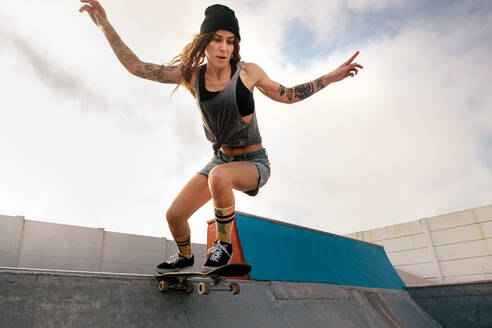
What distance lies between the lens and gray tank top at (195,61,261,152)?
233cm

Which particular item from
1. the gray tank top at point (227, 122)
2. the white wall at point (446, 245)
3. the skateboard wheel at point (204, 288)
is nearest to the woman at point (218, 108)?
the gray tank top at point (227, 122)

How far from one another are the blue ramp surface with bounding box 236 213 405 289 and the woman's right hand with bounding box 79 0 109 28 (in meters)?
2.68

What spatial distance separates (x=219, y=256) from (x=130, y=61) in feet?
5.44

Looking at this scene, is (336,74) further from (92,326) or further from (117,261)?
(117,261)

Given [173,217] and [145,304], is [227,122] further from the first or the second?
[145,304]

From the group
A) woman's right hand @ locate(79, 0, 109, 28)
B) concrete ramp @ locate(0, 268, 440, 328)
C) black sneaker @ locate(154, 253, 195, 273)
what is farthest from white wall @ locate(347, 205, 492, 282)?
woman's right hand @ locate(79, 0, 109, 28)

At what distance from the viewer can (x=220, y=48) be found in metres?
2.36

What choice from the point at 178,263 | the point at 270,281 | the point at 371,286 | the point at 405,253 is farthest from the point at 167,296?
the point at 405,253

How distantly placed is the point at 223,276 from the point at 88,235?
12.1m

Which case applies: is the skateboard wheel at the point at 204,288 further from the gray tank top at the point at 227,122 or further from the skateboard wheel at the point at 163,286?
the gray tank top at the point at 227,122

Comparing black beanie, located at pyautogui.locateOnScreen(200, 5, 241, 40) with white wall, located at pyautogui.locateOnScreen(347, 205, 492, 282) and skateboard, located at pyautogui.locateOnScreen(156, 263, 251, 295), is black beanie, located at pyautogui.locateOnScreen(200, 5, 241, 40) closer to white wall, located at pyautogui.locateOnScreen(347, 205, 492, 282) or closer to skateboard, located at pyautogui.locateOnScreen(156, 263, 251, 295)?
skateboard, located at pyautogui.locateOnScreen(156, 263, 251, 295)

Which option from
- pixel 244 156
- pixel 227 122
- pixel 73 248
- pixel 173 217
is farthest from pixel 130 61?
pixel 73 248

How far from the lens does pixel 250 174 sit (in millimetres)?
2361

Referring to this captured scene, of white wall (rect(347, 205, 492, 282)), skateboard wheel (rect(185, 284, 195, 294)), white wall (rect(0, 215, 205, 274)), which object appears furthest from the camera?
white wall (rect(0, 215, 205, 274))
